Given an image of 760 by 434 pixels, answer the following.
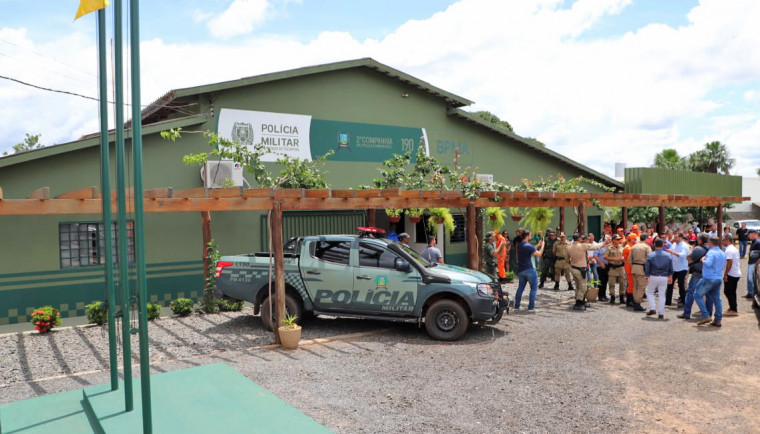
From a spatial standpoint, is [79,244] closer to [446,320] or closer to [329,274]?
[329,274]

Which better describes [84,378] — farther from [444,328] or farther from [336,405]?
[444,328]

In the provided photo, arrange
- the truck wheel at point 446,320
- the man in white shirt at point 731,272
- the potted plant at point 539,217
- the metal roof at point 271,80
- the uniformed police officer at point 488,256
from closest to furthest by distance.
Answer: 1. the truck wheel at point 446,320
2. the metal roof at point 271,80
3. the man in white shirt at point 731,272
4. the uniformed police officer at point 488,256
5. the potted plant at point 539,217

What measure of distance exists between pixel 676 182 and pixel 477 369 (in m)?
21.8

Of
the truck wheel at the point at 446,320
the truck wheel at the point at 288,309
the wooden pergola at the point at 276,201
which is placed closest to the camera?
the wooden pergola at the point at 276,201

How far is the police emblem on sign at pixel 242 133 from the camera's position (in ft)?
46.2

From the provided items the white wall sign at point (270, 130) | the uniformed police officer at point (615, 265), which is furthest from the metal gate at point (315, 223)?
the uniformed police officer at point (615, 265)

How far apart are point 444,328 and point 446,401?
3110 mm

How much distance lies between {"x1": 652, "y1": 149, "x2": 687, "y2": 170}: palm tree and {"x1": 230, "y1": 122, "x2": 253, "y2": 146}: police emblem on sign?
124 ft

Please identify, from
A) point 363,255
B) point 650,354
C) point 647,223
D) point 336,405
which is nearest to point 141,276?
point 336,405

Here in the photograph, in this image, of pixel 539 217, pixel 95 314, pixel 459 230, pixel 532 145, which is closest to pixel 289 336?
pixel 95 314

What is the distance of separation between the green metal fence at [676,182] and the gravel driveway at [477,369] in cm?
1375

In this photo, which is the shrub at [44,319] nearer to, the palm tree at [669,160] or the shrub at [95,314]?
the shrub at [95,314]

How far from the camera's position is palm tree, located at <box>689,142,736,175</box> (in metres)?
49.6

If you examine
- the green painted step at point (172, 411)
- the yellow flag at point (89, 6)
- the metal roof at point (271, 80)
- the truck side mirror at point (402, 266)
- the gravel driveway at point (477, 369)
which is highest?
the metal roof at point (271, 80)
